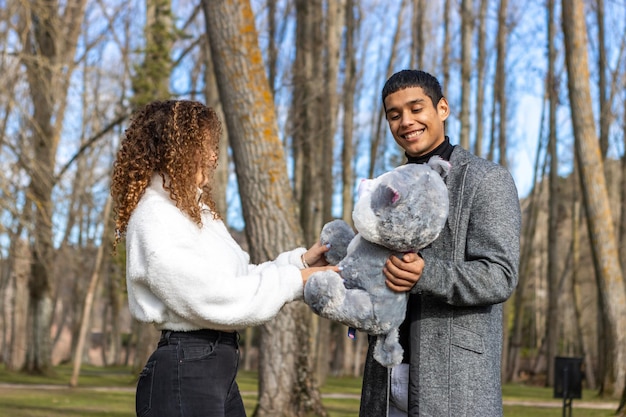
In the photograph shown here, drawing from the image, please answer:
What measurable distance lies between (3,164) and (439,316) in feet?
33.1

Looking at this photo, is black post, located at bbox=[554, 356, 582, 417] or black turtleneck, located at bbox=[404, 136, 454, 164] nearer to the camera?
black turtleneck, located at bbox=[404, 136, 454, 164]

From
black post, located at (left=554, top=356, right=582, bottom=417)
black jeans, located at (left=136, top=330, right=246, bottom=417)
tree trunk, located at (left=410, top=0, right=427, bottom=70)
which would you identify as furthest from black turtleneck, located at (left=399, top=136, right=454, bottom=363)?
tree trunk, located at (left=410, top=0, right=427, bottom=70)

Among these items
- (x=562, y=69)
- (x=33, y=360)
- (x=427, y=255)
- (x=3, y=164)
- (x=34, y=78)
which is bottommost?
(x=33, y=360)

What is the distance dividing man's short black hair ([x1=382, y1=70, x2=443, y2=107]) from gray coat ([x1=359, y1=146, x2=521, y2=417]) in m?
0.34

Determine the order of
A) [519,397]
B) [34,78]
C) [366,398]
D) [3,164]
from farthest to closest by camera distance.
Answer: [519,397]
[34,78]
[3,164]
[366,398]

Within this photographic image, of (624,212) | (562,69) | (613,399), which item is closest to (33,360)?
(613,399)

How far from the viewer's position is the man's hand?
2.80m

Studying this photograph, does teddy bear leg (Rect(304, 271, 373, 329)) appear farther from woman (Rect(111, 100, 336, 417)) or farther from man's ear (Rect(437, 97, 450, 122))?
man's ear (Rect(437, 97, 450, 122))

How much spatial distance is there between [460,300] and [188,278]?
0.95 meters

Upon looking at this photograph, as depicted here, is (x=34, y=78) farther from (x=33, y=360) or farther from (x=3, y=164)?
(x=33, y=360)

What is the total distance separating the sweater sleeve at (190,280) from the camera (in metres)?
3.06

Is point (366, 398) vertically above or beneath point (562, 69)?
beneath

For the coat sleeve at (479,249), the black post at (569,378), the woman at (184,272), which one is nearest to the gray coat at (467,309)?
the coat sleeve at (479,249)

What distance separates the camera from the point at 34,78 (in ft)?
44.7
